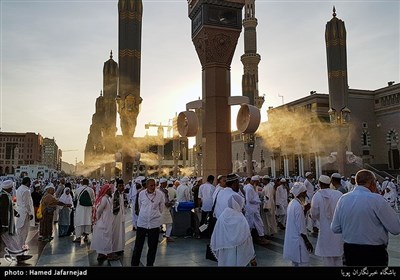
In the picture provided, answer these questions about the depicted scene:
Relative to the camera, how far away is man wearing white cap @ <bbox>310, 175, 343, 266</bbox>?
4465 millimetres

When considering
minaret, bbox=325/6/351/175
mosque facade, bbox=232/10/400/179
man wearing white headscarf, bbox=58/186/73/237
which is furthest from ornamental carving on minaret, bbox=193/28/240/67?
mosque facade, bbox=232/10/400/179

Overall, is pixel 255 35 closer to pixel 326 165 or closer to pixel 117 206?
pixel 326 165

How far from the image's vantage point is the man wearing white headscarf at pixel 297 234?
4.37 metres

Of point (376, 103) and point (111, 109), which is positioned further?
point (376, 103)

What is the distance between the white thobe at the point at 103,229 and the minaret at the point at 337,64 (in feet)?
82.4

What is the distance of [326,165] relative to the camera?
122 feet

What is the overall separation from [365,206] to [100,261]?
522 cm

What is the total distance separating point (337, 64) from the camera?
27844mm

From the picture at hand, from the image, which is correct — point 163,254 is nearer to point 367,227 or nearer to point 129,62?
point 367,227

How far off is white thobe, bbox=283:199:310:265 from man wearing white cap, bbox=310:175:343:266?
28cm

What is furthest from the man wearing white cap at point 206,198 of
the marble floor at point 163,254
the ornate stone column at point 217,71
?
the ornate stone column at point 217,71

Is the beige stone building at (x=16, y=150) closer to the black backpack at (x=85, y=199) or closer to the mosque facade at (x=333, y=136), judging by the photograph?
the mosque facade at (x=333, y=136)

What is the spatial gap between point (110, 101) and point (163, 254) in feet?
96.7
